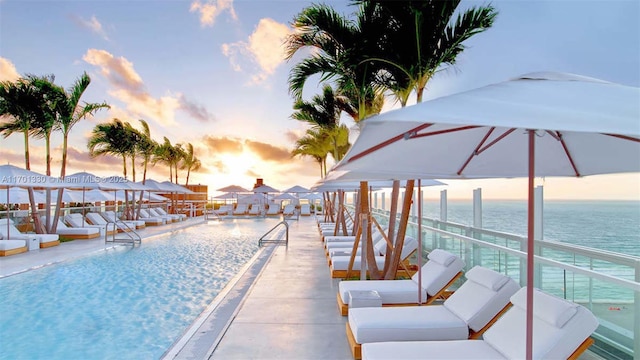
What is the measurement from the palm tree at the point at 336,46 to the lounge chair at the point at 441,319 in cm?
333

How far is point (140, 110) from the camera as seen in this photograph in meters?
24.0

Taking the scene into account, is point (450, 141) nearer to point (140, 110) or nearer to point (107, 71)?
point (107, 71)

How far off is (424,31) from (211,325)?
4.48 m

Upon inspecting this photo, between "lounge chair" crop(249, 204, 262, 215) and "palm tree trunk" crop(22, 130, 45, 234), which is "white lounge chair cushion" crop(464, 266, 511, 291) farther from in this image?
"lounge chair" crop(249, 204, 262, 215)

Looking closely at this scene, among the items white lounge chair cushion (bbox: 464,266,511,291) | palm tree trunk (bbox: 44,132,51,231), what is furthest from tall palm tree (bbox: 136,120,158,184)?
white lounge chair cushion (bbox: 464,266,511,291)

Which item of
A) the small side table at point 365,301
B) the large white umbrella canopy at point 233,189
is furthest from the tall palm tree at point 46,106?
the large white umbrella canopy at point 233,189

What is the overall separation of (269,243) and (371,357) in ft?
32.2

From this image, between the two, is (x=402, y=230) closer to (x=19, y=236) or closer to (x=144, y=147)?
(x=19, y=236)

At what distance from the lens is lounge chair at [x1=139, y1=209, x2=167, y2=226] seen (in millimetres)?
19453

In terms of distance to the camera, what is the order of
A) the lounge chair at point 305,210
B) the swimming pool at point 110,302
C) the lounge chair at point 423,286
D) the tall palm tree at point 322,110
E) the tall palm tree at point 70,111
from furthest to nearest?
1. the lounge chair at point 305,210
2. the tall palm tree at point 70,111
3. the tall palm tree at point 322,110
4. the lounge chair at point 423,286
5. the swimming pool at point 110,302

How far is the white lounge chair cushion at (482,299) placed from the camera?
383 centimetres

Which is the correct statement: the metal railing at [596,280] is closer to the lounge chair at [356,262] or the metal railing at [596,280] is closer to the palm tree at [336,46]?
the lounge chair at [356,262]

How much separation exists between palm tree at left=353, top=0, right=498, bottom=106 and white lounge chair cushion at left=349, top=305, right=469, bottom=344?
127 inches

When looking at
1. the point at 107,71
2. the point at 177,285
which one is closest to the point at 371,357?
the point at 177,285
